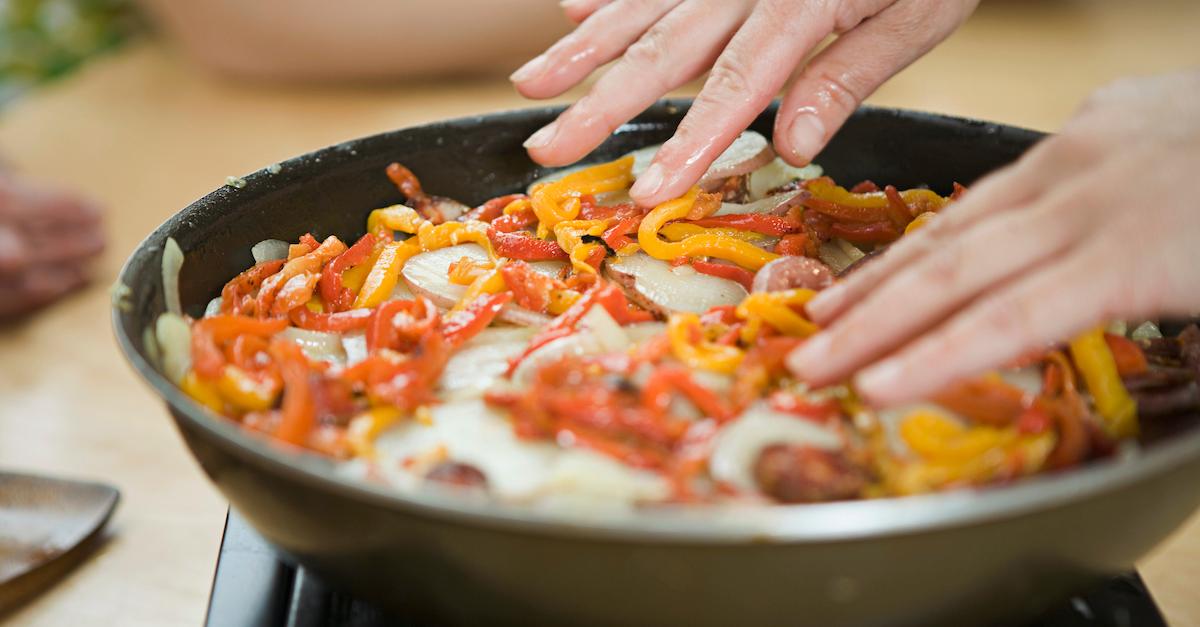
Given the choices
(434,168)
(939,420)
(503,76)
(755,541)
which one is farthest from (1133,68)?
(755,541)

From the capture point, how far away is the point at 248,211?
1503 millimetres

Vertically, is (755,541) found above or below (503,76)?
above

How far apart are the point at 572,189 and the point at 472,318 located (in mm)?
415

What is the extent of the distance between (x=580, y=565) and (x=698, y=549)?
0.10 metres

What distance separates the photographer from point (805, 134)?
1.59 meters

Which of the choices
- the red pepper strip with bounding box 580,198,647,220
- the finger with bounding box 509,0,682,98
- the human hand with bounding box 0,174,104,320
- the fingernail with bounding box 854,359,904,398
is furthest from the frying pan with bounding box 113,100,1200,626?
the human hand with bounding box 0,174,104,320

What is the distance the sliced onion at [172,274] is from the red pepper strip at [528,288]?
0.42 metres

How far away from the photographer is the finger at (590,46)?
1740 mm

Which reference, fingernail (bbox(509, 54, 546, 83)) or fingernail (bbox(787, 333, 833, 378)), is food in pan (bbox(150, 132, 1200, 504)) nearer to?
fingernail (bbox(787, 333, 833, 378))

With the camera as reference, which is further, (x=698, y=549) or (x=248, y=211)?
(x=248, y=211)

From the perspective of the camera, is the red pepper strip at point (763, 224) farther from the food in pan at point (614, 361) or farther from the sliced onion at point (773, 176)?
the sliced onion at point (773, 176)

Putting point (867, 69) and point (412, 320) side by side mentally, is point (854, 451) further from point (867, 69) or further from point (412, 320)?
point (867, 69)

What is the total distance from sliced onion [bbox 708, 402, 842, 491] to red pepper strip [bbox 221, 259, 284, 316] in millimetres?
709

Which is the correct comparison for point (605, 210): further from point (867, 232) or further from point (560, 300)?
point (867, 232)
